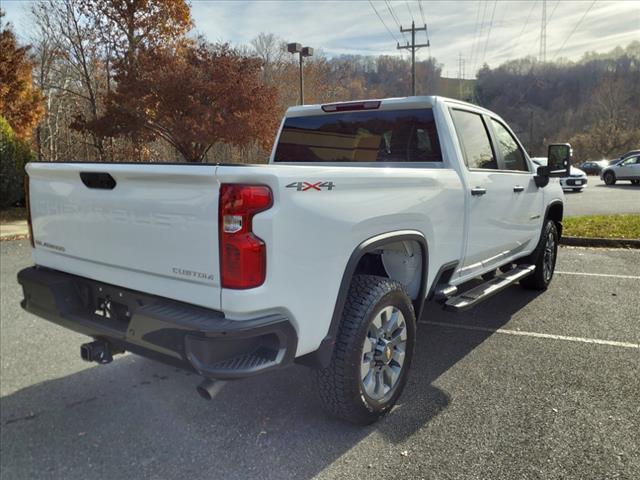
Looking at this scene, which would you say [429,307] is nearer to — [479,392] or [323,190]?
[479,392]

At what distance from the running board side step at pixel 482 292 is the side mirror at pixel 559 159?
1.03m

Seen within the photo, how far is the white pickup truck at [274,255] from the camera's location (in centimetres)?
219

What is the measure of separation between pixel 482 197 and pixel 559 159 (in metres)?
1.80

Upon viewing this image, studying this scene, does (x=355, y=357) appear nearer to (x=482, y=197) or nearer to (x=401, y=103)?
(x=482, y=197)

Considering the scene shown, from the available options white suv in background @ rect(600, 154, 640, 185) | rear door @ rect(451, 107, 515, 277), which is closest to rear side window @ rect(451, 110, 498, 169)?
rear door @ rect(451, 107, 515, 277)

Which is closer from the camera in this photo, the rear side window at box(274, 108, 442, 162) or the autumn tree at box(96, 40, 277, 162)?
the rear side window at box(274, 108, 442, 162)

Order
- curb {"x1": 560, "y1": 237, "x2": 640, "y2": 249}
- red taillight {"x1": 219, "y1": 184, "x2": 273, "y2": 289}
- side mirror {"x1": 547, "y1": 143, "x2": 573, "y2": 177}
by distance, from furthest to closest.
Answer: curb {"x1": 560, "y1": 237, "x2": 640, "y2": 249}, side mirror {"x1": 547, "y1": 143, "x2": 573, "y2": 177}, red taillight {"x1": 219, "y1": 184, "x2": 273, "y2": 289}

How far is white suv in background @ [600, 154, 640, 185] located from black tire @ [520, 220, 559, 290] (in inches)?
918

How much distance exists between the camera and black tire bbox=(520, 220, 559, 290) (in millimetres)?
5605

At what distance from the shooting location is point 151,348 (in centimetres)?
239

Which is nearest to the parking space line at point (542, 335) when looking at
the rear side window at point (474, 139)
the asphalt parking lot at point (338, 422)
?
the asphalt parking lot at point (338, 422)

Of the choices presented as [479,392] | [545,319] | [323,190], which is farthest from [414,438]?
[545,319]

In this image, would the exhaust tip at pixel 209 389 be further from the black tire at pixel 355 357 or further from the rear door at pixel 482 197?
the rear door at pixel 482 197

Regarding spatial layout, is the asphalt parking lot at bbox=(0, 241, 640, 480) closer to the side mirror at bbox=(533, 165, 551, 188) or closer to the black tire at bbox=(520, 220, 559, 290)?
the black tire at bbox=(520, 220, 559, 290)
